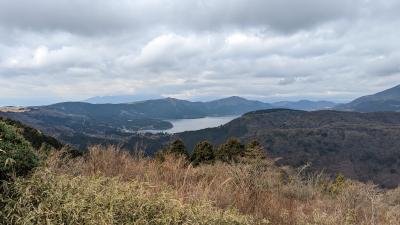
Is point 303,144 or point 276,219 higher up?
point 276,219

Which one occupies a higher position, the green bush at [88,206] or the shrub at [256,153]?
the green bush at [88,206]

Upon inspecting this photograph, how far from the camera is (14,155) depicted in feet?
14.5

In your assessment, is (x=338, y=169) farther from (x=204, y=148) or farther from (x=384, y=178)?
(x=204, y=148)

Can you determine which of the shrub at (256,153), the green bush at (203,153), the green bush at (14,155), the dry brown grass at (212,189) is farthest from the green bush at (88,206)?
the green bush at (203,153)

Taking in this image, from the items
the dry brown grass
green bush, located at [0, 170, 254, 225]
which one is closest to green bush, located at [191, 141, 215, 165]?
the dry brown grass

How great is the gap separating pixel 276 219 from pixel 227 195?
78 centimetres

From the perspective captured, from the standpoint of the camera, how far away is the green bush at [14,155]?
4.27 metres

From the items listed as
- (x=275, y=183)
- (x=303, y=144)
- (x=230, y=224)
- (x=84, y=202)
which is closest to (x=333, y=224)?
(x=230, y=224)

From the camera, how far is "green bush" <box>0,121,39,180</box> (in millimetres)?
4270

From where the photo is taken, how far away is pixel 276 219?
573 cm

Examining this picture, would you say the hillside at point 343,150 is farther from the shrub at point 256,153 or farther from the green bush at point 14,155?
the green bush at point 14,155

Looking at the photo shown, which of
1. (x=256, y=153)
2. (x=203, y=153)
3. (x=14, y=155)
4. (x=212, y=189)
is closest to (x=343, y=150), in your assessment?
(x=203, y=153)

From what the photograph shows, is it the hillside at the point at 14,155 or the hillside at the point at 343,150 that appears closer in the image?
the hillside at the point at 14,155

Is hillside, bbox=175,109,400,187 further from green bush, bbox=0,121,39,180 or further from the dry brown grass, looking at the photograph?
green bush, bbox=0,121,39,180
